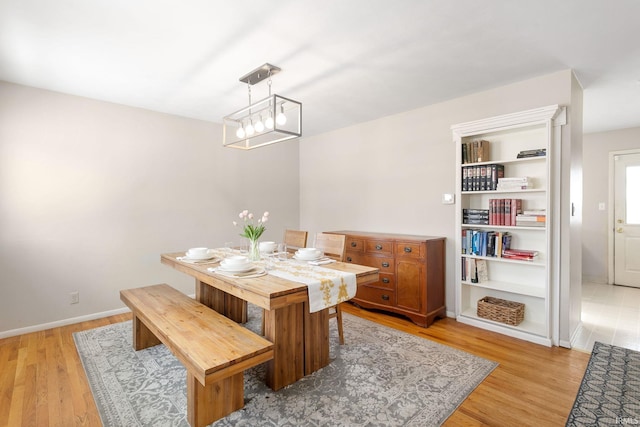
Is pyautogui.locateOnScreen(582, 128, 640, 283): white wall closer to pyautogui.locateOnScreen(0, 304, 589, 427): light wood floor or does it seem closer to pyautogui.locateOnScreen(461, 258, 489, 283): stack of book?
pyautogui.locateOnScreen(461, 258, 489, 283): stack of book

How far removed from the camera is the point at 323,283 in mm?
1991

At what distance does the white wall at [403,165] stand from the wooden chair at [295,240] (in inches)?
50.2

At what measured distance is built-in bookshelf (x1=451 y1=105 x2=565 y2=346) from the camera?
279cm

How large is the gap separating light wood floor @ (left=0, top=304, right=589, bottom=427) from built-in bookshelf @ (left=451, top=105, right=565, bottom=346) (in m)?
0.37

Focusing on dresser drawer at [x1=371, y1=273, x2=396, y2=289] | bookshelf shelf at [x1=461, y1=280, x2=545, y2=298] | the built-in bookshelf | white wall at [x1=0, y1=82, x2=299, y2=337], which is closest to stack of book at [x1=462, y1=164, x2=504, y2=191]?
the built-in bookshelf

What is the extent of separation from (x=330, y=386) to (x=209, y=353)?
0.90 m

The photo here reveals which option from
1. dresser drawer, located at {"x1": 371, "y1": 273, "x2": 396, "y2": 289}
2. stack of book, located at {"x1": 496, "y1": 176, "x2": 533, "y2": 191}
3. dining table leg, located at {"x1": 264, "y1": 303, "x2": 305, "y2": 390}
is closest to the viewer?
dining table leg, located at {"x1": 264, "y1": 303, "x2": 305, "y2": 390}

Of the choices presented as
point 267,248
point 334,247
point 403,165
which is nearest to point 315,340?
point 334,247

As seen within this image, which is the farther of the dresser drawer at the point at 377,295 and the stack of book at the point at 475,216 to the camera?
the dresser drawer at the point at 377,295

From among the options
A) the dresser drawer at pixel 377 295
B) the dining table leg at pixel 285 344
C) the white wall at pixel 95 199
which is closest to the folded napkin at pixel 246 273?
the dining table leg at pixel 285 344

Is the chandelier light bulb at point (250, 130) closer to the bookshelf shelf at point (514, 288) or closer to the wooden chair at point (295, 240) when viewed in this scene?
the wooden chair at point (295, 240)

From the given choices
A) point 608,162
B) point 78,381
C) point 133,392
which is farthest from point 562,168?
point 78,381

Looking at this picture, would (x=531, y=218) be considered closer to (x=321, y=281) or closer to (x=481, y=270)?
(x=481, y=270)

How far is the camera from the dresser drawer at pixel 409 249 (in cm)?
322
